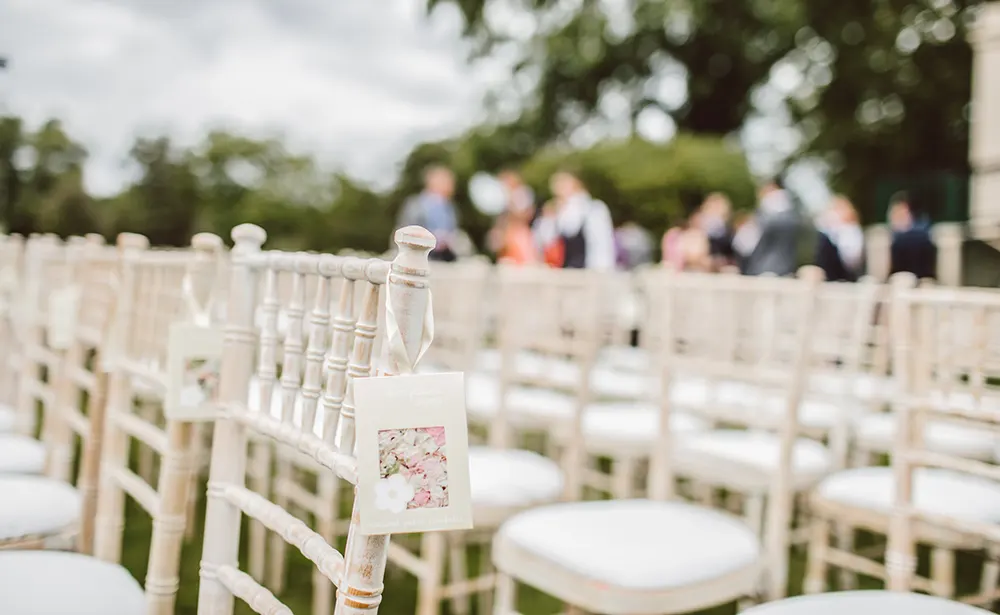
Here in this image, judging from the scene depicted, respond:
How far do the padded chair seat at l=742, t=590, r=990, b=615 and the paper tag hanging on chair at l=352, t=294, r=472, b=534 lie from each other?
0.58 metres

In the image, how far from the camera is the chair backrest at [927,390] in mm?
1475

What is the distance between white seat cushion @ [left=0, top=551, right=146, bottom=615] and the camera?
116 cm

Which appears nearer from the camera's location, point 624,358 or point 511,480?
point 511,480

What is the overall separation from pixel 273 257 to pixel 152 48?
14.4 metres

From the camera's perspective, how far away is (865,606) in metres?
1.15

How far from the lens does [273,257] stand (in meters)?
1.07

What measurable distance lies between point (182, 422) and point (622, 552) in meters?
0.75

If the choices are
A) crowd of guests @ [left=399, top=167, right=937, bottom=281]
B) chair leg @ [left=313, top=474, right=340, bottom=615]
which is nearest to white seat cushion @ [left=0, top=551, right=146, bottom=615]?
chair leg @ [left=313, top=474, right=340, bottom=615]

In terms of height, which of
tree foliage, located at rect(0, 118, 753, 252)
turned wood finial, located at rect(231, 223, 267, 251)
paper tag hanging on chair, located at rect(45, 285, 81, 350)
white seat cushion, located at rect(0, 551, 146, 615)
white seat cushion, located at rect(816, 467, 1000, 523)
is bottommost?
white seat cushion, located at rect(0, 551, 146, 615)

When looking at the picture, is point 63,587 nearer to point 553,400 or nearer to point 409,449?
point 409,449

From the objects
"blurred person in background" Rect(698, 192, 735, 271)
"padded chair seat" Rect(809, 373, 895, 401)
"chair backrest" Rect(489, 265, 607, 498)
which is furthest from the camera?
"blurred person in background" Rect(698, 192, 735, 271)

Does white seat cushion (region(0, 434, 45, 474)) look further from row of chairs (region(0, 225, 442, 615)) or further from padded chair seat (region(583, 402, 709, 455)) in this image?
padded chair seat (region(583, 402, 709, 455))

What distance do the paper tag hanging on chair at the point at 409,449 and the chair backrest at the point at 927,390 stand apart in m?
1.05

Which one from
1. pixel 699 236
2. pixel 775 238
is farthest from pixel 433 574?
pixel 699 236
